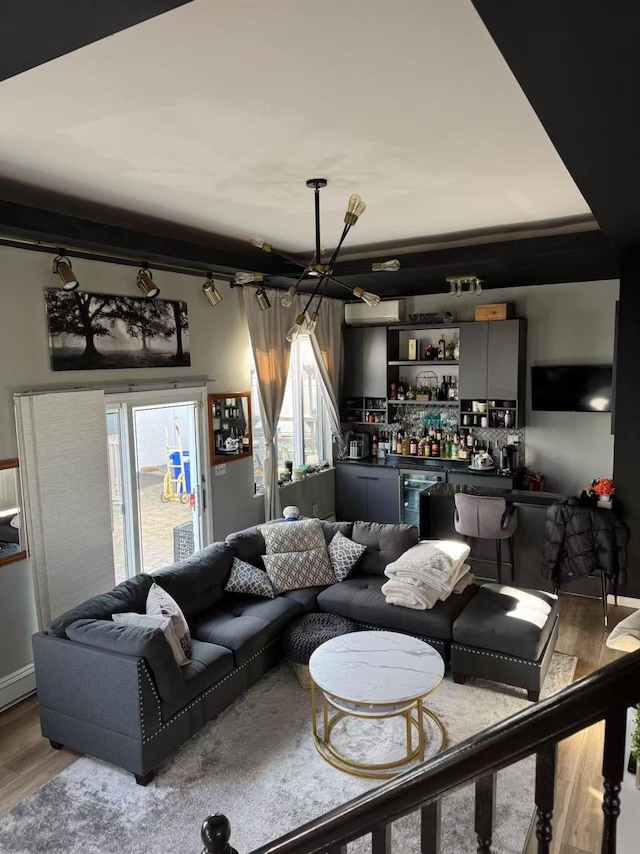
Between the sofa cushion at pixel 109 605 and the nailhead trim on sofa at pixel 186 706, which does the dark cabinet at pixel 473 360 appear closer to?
the nailhead trim on sofa at pixel 186 706

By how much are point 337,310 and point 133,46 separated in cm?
534

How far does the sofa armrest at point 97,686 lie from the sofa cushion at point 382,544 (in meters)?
2.11

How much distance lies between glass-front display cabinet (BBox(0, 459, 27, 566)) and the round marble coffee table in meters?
2.04

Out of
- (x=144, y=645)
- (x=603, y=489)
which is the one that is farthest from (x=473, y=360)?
(x=144, y=645)

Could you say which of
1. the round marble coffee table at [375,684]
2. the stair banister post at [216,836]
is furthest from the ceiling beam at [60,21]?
the round marble coffee table at [375,684]

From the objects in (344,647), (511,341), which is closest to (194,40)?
(344,647)

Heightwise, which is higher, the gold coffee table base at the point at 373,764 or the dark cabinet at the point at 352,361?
the dark cabinet at the point at 352,361

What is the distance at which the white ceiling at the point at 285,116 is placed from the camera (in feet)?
5.92

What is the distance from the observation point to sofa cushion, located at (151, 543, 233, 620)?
4.02m

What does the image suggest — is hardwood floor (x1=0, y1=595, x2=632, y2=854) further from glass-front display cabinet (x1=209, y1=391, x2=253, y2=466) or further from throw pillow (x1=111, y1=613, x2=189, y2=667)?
glass-front display cabinet (x1=209, y1=391, x2=253, y2=466)

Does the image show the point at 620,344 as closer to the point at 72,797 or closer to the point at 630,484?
the point at 630,484

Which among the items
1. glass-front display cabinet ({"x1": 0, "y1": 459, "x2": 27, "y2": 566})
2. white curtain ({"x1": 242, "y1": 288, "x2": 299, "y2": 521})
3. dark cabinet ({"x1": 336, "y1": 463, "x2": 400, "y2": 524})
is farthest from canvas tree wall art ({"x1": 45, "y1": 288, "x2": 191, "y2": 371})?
dark cabinet ({"x1": 336, "y1": 463, "x2": 400, "y2": 524})

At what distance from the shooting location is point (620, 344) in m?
4.52

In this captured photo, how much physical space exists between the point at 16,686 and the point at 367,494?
4.19m
